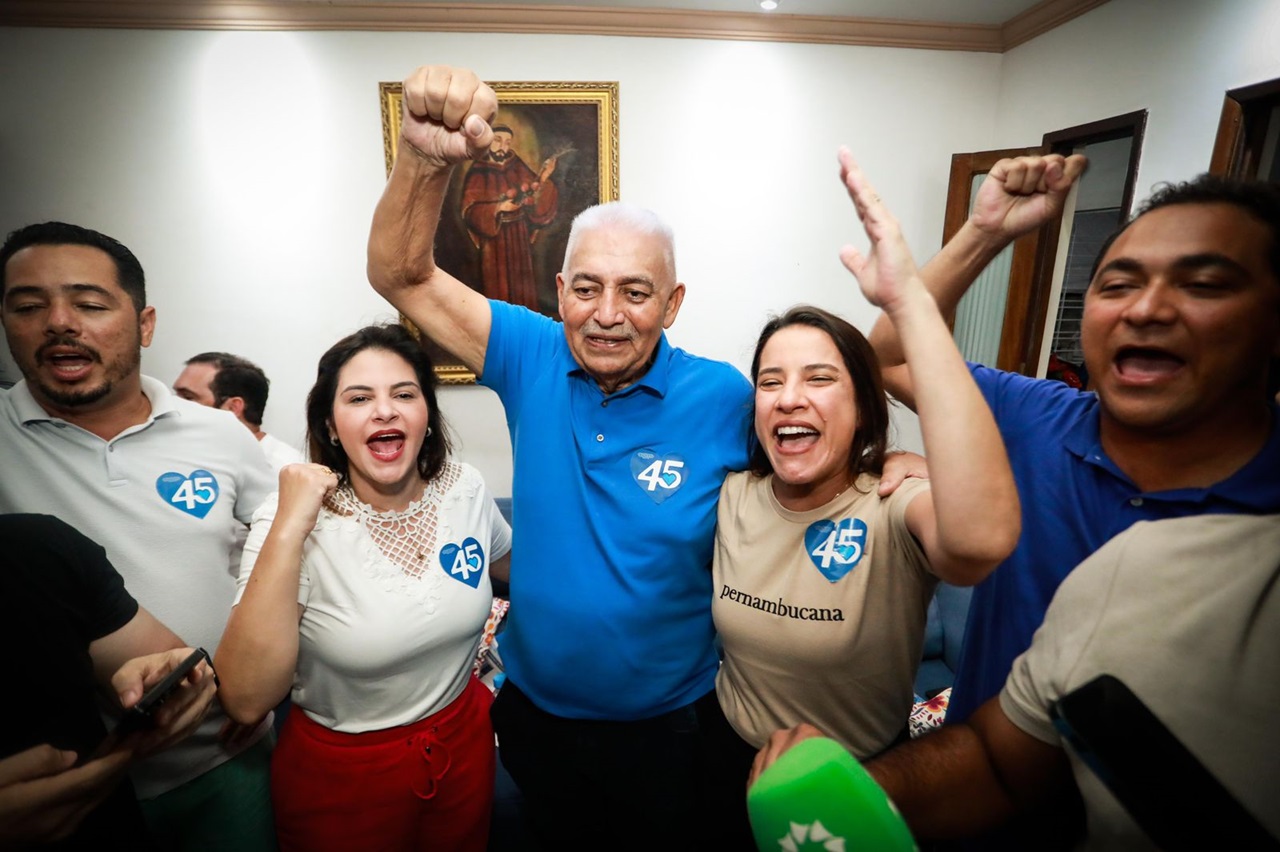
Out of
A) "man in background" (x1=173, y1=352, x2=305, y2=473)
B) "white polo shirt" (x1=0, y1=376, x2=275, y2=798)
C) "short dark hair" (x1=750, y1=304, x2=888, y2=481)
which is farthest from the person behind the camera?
"man in background" (x1=173, y1=352, x2=305, y2=473)

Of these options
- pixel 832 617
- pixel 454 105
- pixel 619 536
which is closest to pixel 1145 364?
pixel 832 617

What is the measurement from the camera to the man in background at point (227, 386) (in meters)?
2.49

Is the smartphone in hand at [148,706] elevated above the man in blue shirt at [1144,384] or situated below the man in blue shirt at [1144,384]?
below

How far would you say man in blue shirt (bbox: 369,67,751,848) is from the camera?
126cm

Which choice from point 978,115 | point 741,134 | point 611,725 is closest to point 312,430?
point 611,725

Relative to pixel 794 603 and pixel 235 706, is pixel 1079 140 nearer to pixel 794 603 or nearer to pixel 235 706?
pixel 794 603

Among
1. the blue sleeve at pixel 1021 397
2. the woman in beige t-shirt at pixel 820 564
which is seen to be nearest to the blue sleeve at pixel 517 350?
the woman in beige t-shirt at pixel 820 564

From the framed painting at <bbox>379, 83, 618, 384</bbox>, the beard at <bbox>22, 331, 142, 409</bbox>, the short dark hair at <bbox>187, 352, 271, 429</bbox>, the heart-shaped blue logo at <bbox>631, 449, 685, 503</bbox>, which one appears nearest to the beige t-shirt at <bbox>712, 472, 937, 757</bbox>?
the heart-shaped blue logo at <bbox>631, 449, 685, 503</bbox>

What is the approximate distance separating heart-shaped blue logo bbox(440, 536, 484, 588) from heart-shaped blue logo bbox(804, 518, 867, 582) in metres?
0.82

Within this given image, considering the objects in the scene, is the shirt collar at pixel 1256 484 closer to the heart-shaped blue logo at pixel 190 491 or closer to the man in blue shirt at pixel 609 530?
the man in blue shirt at pixel 609 530

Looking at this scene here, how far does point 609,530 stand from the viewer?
4.17ft

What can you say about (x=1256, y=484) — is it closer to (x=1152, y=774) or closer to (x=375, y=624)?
(x=1152, y=774)

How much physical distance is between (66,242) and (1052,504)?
151 cm

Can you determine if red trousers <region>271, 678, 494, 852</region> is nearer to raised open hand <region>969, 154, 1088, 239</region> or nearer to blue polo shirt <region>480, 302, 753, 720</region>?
blue polo shirt <region>480, 302, 753, 720</region>
